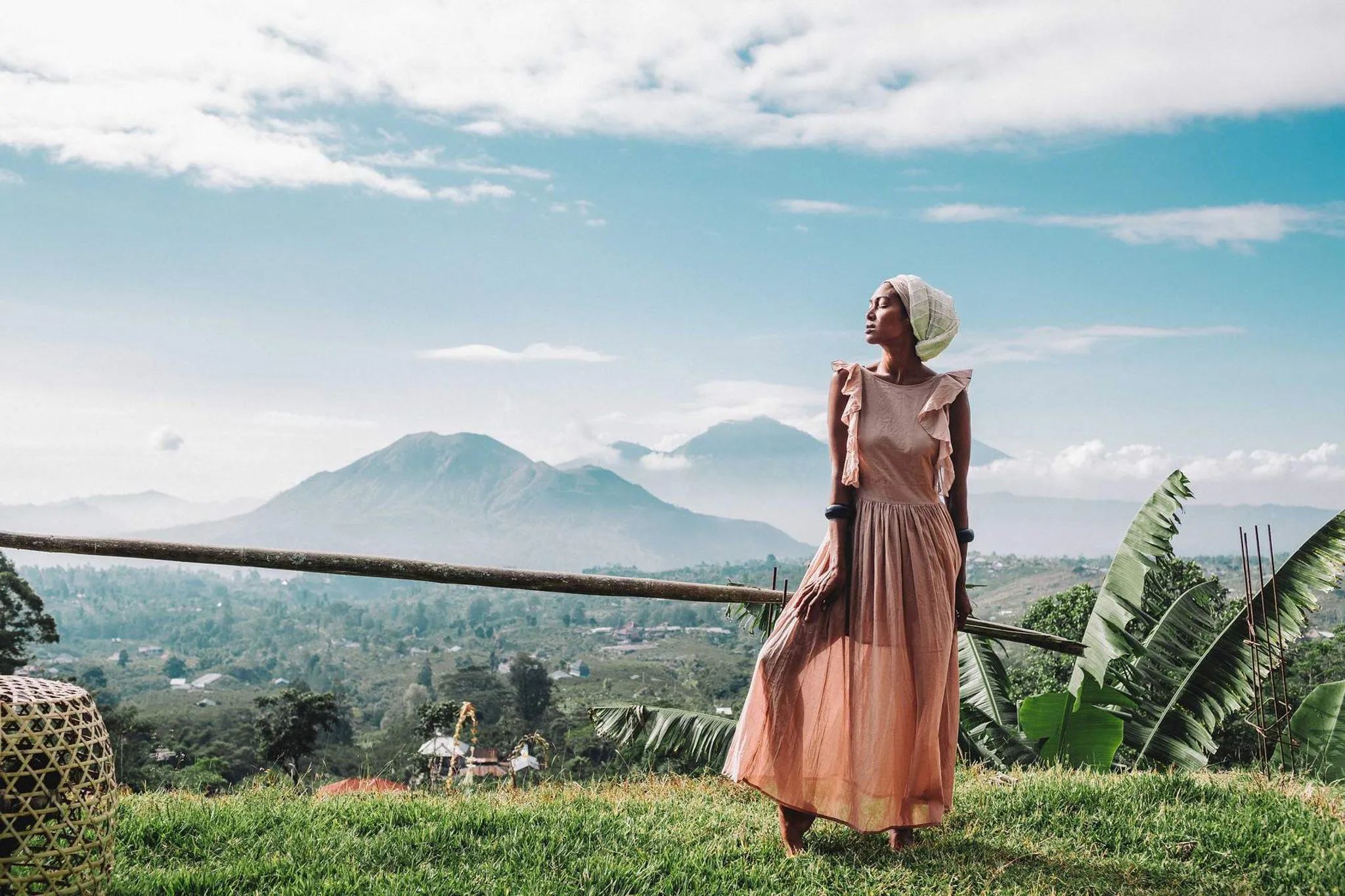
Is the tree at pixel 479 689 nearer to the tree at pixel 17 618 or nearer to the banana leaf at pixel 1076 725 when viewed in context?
the tree at pixel 17 618

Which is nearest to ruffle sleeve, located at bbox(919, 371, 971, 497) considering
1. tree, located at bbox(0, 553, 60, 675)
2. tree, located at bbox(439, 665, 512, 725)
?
tree, located at bbox(0, 553, 60, 675)

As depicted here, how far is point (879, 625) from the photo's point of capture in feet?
12.8

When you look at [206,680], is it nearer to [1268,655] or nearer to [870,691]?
[1268,655]

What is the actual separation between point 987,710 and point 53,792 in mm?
6511

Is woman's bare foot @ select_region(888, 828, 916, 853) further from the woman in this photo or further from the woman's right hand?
the woman's right hand

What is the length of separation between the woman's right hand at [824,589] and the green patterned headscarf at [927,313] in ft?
3.12

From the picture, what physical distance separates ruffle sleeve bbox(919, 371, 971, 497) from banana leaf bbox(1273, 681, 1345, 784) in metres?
3.76

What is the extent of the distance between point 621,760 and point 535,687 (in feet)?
124

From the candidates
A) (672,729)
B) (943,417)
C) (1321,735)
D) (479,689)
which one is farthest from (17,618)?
(479,689)

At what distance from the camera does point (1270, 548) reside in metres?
6.17

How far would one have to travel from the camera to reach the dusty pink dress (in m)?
3.87

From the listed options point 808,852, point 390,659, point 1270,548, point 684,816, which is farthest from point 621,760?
point 390,659

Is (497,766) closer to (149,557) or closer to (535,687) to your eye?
(149,557)

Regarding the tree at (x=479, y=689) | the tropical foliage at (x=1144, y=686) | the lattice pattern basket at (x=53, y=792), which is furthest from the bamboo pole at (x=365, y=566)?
the tree at (x=479, y=689)
